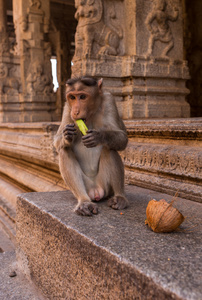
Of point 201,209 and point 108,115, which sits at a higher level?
point 108,115

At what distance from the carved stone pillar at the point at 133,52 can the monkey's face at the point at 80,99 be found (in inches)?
134

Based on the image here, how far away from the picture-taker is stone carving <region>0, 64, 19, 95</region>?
981 cm

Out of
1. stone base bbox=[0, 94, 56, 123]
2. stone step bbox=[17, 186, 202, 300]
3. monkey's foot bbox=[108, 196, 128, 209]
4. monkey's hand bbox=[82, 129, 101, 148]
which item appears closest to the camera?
stone step bbox=[17, 186, 202, 300]

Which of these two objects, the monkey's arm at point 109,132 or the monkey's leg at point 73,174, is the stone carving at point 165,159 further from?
the monkey's leg at point 73,174

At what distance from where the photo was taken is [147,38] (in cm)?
566

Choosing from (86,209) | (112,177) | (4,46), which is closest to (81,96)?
(112,177)

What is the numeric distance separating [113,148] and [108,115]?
0.78 ft

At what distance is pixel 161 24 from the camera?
5691 mm

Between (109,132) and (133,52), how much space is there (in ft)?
12.6

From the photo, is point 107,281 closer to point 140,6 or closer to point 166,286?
point 166,286

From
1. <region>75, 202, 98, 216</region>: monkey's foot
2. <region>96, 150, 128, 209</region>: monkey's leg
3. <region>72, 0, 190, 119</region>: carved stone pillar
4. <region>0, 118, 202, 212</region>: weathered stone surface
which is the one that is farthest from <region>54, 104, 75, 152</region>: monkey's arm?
<region>72, 0, 190, 119</region>: carved stone pillar

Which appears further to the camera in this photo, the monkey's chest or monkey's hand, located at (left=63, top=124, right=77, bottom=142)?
the monkey's chest

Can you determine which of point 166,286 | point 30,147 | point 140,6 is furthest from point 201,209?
point 140,6

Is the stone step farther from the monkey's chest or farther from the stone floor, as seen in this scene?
the monkey's chest
